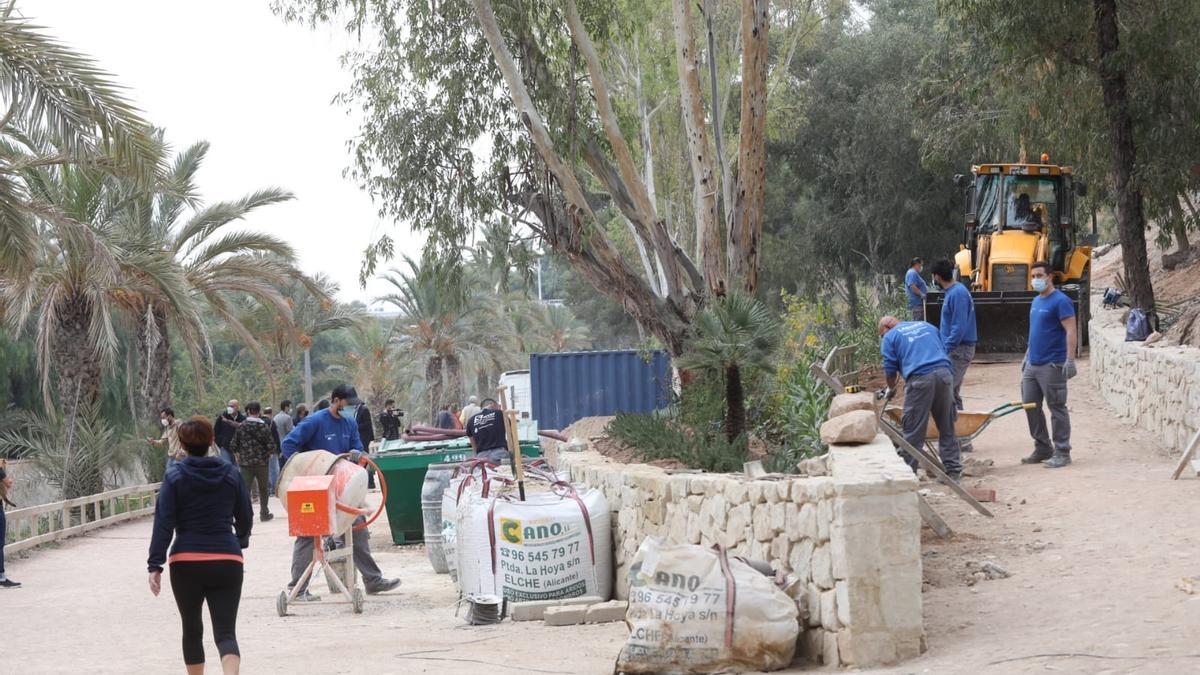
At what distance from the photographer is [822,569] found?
6.59 m

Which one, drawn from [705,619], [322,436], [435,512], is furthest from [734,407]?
[705,619]

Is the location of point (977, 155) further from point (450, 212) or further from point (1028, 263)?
point (450, 212)

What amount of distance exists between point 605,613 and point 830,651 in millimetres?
2591

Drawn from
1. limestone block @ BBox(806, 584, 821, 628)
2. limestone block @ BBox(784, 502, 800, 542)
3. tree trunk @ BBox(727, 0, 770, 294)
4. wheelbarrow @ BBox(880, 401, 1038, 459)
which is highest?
tree trunk @ BBox(727, 0, 770, 294)

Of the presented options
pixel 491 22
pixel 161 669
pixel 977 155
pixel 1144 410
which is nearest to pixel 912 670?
pixel 161 669

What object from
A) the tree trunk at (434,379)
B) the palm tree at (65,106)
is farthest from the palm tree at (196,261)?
the tree trunk at (434,379)

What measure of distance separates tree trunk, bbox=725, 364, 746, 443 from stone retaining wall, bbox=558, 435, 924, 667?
3597mm

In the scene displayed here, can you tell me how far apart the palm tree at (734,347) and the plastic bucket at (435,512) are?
2566 millimetres

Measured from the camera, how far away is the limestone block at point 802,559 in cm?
674

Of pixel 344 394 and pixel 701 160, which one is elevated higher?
pixel 701 160

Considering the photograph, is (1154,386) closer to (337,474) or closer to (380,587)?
(380,587)

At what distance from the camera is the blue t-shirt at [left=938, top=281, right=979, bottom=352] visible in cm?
1195

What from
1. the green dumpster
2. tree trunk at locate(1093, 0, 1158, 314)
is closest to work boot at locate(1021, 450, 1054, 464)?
the green dumpster

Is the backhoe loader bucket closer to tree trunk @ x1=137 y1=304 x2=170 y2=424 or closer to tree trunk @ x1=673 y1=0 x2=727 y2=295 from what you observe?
tree trunk @ x1=673 y1=0 x2=727 y2=295
